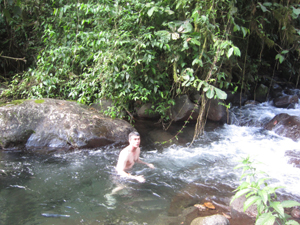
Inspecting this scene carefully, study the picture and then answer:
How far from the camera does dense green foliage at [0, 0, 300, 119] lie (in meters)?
4.37

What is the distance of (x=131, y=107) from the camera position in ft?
20.5

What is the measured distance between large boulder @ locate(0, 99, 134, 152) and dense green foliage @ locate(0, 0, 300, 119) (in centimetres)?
47

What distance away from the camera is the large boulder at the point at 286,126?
18.3ft

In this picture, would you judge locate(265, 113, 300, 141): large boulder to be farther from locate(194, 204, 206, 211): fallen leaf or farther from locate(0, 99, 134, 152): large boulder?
locate(0, 99, 134, 152): large boulder

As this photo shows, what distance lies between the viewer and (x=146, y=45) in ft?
15.1

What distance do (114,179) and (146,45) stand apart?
2.60 m

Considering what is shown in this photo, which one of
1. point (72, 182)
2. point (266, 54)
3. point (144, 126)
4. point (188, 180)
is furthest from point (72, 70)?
point (266, 54)

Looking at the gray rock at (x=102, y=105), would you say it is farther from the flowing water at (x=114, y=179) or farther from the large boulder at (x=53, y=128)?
the flowing water at (x=114, y=179)

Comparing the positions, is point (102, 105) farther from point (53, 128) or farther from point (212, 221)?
point (212, 221)

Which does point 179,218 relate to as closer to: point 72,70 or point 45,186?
point 45,186

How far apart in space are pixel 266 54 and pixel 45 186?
9.05 m

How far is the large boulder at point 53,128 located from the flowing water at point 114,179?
269mm

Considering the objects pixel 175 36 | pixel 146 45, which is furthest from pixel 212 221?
pixel 146 45

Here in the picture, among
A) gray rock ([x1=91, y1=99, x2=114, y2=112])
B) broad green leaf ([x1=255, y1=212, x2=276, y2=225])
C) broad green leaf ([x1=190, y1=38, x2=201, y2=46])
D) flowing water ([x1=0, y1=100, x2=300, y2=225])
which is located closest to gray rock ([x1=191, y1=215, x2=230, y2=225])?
flowing water ([x1=0, y1=100, x2=300, y2=225])
